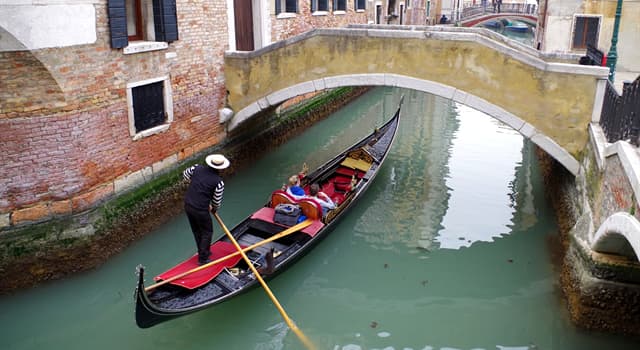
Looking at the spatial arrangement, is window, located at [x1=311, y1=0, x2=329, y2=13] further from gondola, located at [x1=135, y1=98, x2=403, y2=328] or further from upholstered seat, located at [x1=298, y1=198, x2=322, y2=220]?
upholstered seat, located at [x1=298, y1=198, x2=322, y2=220]

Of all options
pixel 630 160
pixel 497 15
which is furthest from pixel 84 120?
pixel 497 15

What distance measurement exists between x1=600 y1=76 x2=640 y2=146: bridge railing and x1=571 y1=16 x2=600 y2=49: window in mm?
4860

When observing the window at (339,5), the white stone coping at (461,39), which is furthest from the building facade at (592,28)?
the window at (339,5)

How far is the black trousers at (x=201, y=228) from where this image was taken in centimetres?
489

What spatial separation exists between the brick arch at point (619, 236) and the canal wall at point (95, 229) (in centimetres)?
444

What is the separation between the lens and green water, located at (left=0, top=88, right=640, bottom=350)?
4746mm

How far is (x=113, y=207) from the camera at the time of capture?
5883 millimetres

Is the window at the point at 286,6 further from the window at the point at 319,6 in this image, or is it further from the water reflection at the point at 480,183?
the water reflection at the point at 480,183

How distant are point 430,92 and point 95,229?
4.01 meters

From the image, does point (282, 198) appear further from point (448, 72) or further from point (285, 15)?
point (285, 15)

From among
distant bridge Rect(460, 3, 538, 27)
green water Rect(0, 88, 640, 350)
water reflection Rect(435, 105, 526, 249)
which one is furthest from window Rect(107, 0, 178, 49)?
distant bridge Rect(460, 3, 538, 27)

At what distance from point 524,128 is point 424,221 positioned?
161cm

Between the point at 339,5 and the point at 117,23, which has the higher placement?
the point at 339,5

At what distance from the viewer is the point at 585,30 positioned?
10.1 meters
